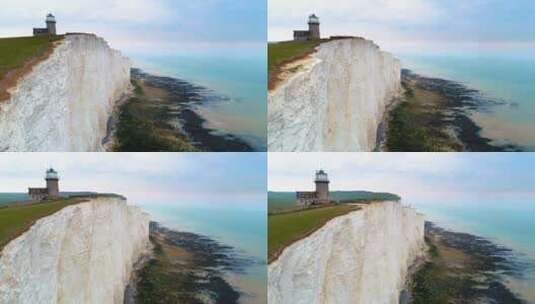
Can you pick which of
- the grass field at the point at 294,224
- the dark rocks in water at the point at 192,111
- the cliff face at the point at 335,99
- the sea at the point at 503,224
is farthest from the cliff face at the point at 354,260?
the dark rocks in water at the point at 192,111

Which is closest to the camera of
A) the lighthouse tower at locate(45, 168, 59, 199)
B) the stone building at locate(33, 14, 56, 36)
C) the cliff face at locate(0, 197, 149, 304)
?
the cliff face at locate(0, 197, 149, 304)

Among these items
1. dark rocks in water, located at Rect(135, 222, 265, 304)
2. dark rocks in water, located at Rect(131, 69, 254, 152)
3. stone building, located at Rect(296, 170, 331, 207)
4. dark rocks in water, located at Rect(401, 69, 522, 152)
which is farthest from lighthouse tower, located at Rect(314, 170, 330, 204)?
dark rocks in water, located at Rect(401, 69, 522, 152)

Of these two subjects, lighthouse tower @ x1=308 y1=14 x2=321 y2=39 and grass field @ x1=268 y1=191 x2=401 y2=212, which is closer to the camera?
grass field @ x1=268 y1=191 x2=401 y2=212

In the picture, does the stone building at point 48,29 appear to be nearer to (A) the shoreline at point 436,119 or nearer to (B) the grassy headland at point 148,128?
(B) the grassy headland at point 148,128

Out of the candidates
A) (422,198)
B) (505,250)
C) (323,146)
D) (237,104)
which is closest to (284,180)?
(323,146)

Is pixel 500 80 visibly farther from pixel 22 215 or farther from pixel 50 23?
pixel 22 215

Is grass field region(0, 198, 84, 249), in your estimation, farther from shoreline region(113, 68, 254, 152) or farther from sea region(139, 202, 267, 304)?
sea region(139, 202, 267, 304)
